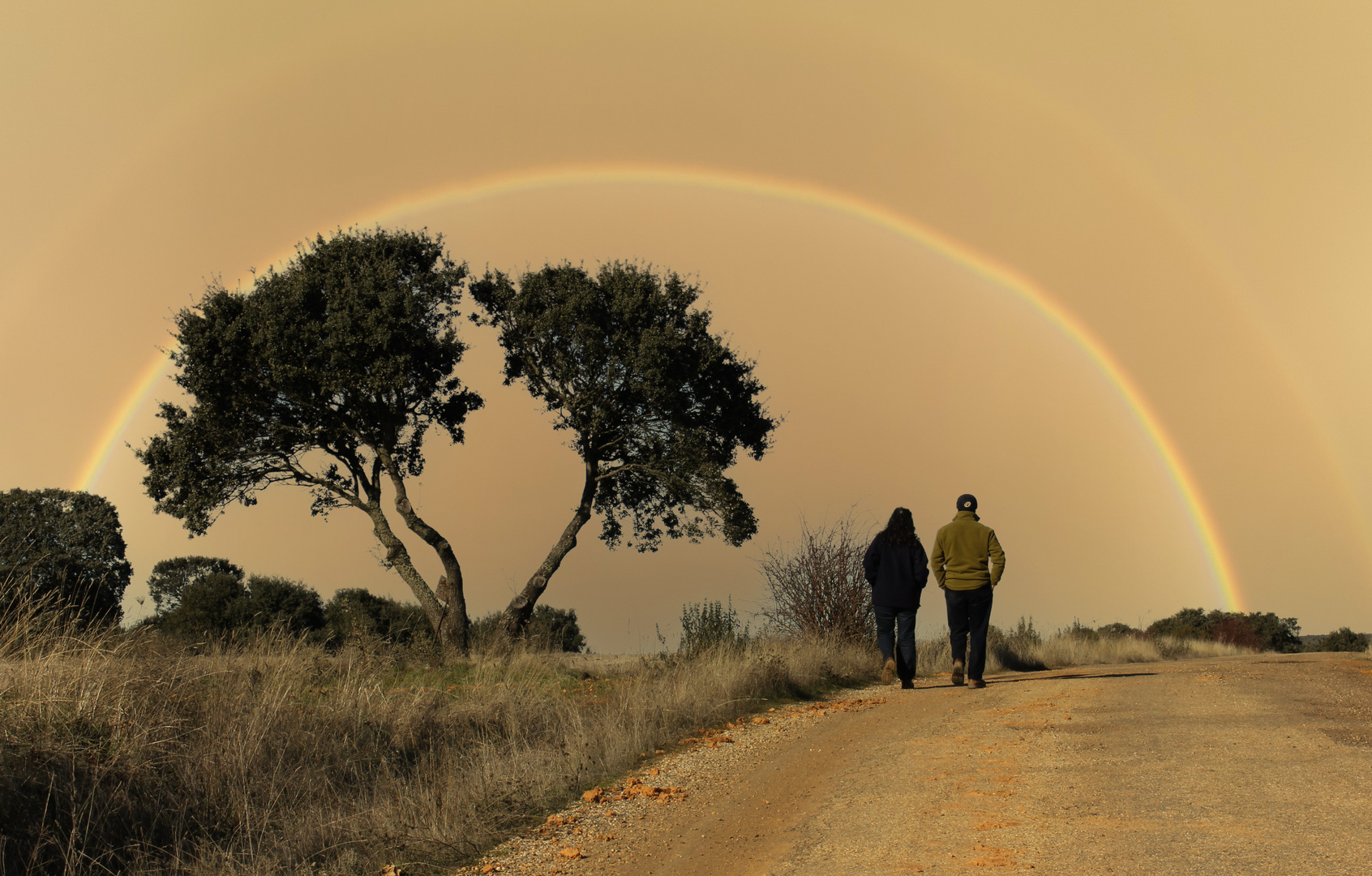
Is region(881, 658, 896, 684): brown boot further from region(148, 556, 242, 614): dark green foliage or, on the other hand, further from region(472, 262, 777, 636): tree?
region(148, 556, 242, 614): dark green foliage

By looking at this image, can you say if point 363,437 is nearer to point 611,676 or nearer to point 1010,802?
point 611,676

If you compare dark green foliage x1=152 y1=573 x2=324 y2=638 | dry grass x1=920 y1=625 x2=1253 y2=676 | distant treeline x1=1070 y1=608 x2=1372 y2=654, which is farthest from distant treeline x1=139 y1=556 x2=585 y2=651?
distant treeline x1=1070 y1=608 x2=1372 y2=654

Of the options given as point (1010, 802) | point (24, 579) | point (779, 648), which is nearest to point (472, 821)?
point (1010, 802)

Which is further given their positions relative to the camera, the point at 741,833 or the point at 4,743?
the point at 4,743

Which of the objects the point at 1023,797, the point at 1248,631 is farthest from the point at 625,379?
the point at 1248,631

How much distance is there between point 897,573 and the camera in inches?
488

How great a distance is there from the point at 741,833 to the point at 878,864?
1.19 metres

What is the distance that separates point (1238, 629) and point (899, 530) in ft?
137

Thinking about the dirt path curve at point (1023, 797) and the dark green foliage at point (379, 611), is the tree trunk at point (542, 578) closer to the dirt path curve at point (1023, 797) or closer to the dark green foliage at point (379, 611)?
the dark green foliage at point (379, 611)

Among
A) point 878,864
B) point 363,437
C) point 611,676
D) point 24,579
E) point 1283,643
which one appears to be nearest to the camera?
point 878,864

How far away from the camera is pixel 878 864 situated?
480 centimetres

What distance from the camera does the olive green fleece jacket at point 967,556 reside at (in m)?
11.8

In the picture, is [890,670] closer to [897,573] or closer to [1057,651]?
[897,573]

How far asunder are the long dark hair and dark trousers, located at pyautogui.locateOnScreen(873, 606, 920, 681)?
908mm
